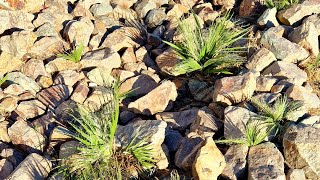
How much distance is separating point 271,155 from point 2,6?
359 cm

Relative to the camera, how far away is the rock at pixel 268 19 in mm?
5371

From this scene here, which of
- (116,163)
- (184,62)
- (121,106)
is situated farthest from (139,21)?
(116,163)

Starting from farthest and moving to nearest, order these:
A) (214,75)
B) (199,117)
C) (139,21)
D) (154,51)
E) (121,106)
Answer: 1. (139,21)
2. (154,51)
3. (214,75)
4. (121,106)
5. (199,117)

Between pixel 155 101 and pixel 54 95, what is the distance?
1030 millimetres

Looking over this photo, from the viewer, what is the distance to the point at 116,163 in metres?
3.55

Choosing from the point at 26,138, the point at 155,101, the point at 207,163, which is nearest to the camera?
the point at 207,163

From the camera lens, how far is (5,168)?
3.66 m

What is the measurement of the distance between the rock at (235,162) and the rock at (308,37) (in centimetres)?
179

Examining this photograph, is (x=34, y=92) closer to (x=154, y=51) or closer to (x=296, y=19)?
(x=154, y=51)

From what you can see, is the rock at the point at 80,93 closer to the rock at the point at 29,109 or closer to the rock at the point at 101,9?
the rock at the point at 29,109

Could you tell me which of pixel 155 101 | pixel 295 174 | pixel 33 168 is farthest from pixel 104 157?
pixel 295 174

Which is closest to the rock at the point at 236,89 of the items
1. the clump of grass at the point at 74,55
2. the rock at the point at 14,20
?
the clump of grass at the point at 74,55

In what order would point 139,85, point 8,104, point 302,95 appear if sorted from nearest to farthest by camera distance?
point 302,95 → point 8,104 → point 139,85

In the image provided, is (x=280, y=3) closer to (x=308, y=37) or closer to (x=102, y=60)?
(x=308, y=37)
